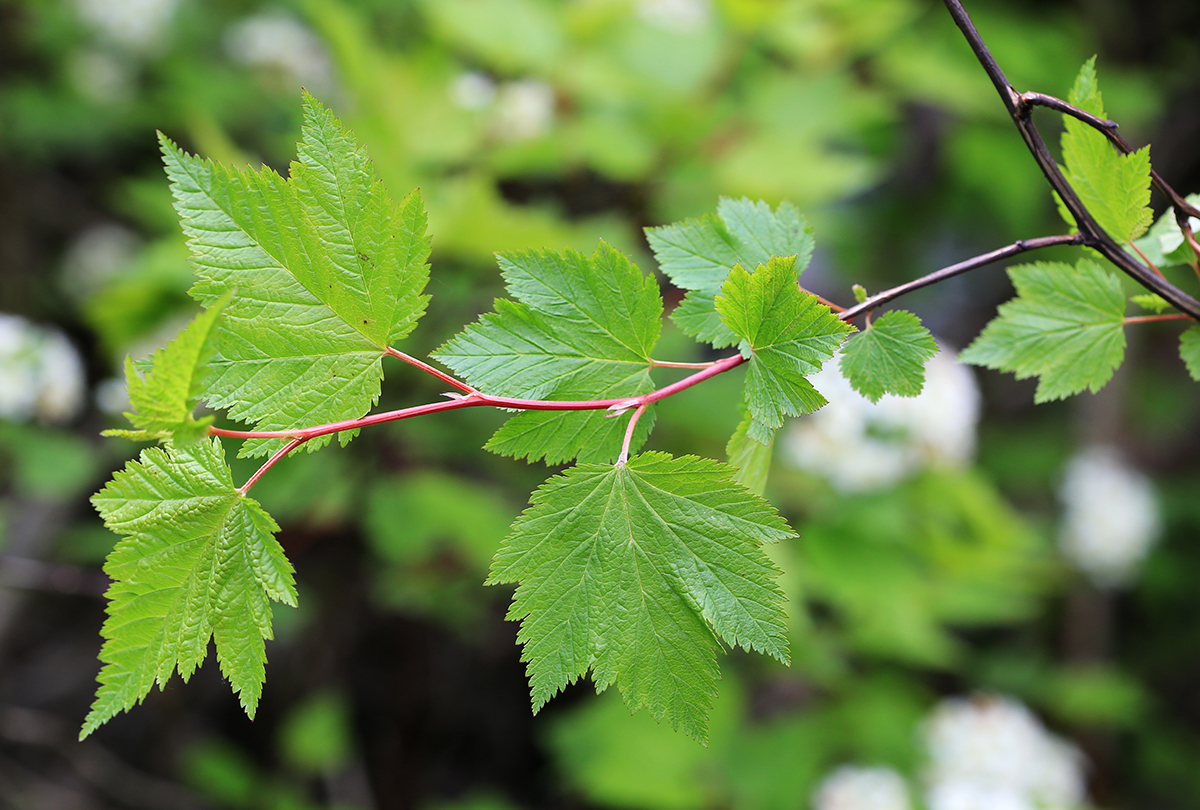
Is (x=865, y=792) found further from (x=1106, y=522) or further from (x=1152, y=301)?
(x=1152, y=301)

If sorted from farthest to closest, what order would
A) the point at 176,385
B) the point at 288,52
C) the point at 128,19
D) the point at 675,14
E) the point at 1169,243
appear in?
1. the point at 128,19
2. the point at 288,52
3. the point at 675,14
4. the point at 1169,243
5. the point at 176,385

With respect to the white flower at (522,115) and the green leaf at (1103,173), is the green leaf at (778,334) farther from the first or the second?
the white flower at (522,115)

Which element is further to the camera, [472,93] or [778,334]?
[472,93]

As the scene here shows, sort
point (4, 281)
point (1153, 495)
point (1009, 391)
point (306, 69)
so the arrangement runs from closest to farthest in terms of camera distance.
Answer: point (306, 69), point (4, 281), point (1153, 495), point (1009, 391)

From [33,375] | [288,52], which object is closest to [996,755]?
[33,375]

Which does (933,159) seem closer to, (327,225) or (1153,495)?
(1153,495)

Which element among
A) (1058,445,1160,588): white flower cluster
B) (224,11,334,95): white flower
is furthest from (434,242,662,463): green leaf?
(1058,445,1160,588): white flower cluster

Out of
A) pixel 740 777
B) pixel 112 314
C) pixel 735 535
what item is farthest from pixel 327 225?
pixel 740 777
